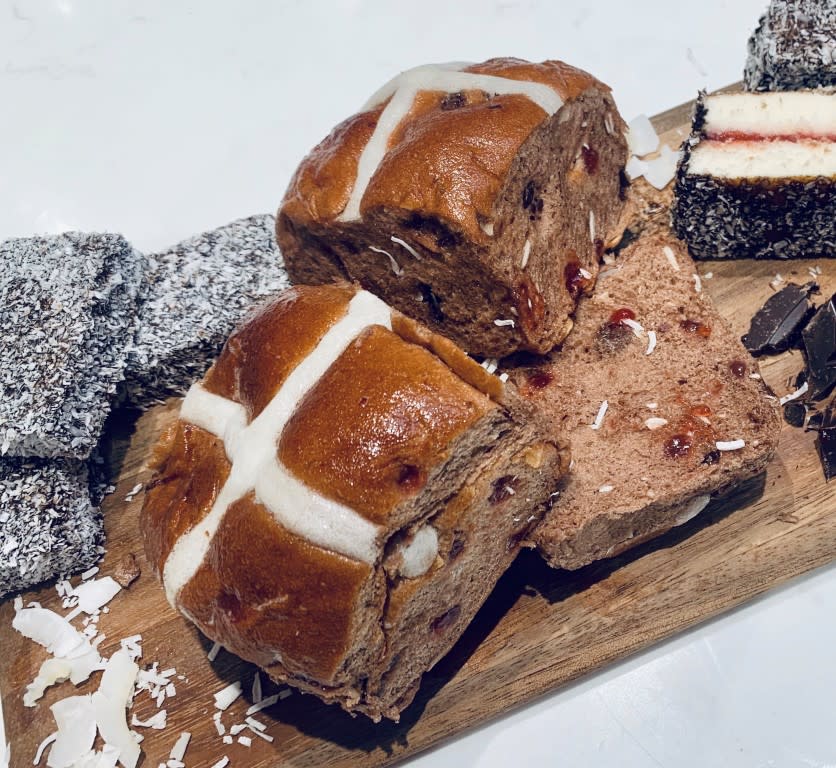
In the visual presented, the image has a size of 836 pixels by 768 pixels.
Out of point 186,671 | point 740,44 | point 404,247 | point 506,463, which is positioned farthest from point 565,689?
point 740,44

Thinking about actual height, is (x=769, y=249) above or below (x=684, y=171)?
below

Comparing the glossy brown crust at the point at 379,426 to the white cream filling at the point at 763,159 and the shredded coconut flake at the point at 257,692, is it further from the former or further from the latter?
the white cream filling at the point at 763,159

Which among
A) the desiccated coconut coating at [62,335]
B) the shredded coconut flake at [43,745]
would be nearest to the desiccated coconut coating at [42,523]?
the desiccated coconut coating at [62,335]

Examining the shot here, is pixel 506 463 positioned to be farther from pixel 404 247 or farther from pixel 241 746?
pixel 241 746

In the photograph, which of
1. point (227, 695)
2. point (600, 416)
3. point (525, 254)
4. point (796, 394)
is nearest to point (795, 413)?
point (796, 394)

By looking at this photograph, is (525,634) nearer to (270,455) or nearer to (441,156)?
(270,455)

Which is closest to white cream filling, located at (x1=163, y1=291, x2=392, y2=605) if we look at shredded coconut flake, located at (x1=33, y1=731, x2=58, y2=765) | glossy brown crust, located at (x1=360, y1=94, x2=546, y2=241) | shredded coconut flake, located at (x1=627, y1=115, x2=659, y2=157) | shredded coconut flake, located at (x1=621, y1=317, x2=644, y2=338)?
glossy brown crust, located at (x1=360, y1=94, x2=546, y2=241)
